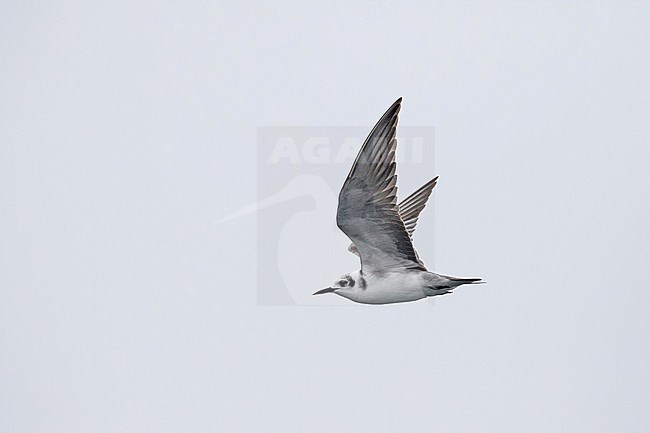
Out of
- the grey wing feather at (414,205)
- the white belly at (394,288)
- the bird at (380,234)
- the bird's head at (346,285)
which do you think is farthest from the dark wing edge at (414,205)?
the white belly at (394,288)

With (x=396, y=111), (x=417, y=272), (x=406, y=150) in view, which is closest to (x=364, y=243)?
(x=417, y=272)

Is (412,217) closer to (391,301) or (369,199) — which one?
(391,301)

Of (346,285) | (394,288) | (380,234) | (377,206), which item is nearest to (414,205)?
(346,285)

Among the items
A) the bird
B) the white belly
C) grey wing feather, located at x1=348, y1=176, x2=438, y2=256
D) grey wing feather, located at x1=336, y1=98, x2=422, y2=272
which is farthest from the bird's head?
grey wing feather, located at x1=348, y1=176, x2=438, y2=256

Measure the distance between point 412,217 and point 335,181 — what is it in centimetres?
4018

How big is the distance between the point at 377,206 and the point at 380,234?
665 mm

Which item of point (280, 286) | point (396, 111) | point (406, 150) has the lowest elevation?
point (280, 286)

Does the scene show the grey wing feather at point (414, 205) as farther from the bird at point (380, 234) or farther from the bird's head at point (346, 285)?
the bird's head at point (346, 285)

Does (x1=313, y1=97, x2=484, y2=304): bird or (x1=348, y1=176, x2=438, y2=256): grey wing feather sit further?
(x1=348, y1=176, x2=438, y2=256): grey wing feather

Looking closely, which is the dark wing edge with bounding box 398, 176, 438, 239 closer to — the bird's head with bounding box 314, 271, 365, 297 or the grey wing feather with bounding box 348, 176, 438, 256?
the grey wing feather with bounding box 348, 176, 438, 256

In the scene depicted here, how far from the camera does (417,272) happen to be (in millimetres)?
16641

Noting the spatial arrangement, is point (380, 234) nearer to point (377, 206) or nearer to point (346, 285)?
point (377, 206)

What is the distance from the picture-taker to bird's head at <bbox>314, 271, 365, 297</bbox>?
17156mm

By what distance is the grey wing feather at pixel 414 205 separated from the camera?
19.8m
